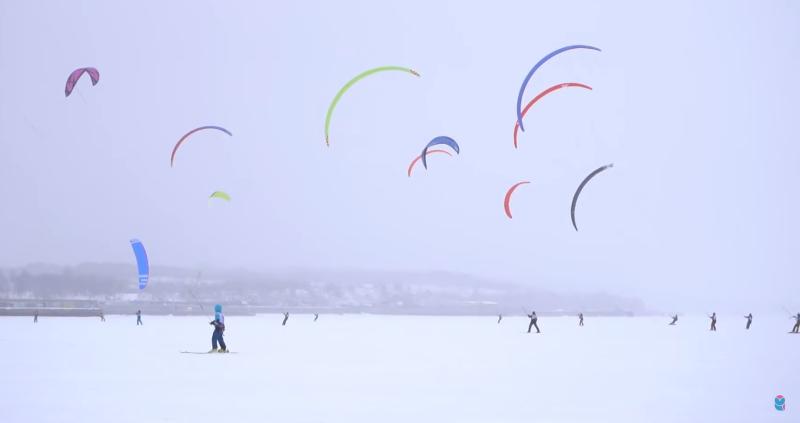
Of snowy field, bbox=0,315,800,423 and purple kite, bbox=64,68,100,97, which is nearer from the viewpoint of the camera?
snowy field, bbox=0,315,800,423

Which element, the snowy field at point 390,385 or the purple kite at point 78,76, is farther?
the purple kite at point 78,76

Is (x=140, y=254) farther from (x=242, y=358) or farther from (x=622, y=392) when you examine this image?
(x=622, y=392)

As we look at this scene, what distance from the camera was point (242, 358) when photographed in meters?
21.7

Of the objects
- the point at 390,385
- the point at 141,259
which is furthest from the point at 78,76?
the point at 390,385

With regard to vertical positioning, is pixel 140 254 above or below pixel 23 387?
above

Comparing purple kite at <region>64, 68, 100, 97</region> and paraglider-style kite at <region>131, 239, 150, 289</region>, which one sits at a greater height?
purple kite at <region>64, 68, 100, 97</region>

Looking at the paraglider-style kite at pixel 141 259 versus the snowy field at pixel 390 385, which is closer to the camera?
the snowy field at pixel 390 385

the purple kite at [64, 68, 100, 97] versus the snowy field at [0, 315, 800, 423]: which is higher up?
the purple kite at [64, 68, 100, 97]

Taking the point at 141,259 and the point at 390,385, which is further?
the point at 141,259

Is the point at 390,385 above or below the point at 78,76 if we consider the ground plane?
below

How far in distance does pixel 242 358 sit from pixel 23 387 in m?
7.37

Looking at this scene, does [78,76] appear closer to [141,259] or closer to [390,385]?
[141,259]

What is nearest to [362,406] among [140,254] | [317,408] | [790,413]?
[317,408]

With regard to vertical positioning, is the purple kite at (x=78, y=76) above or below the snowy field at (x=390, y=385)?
above
